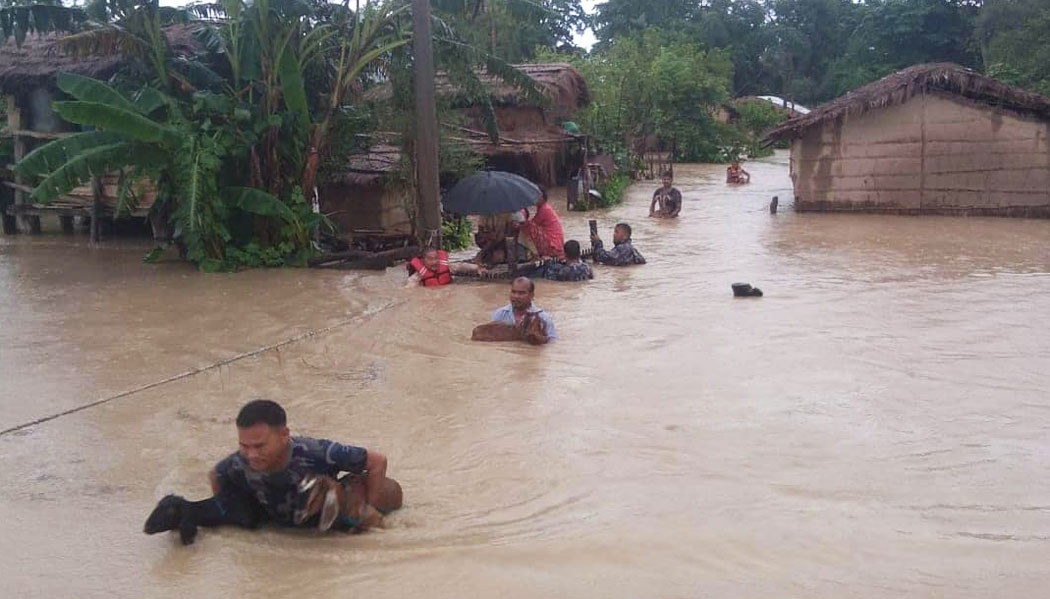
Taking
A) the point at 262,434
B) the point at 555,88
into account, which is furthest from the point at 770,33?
the point at 262,434

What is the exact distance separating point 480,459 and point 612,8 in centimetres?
4941

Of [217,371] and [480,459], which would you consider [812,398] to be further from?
[217,371]

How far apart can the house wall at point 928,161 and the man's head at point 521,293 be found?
11954 millimetres

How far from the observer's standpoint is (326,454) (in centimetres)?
458

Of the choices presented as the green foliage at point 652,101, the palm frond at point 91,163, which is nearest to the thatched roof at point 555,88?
the green foliage at point 652,101

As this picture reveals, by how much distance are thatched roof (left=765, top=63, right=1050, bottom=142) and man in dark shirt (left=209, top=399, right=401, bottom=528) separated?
1539 cm

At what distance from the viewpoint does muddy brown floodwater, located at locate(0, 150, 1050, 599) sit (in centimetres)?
430

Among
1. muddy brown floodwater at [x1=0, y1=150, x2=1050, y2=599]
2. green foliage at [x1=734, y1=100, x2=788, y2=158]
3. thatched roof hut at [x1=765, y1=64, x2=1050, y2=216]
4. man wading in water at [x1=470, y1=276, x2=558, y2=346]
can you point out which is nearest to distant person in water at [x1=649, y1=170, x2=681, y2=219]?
thatched roof hut at [x1=765, y1=64, x2=1050, y2=216]

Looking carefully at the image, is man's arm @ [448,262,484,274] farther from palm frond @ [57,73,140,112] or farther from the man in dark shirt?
the man in dark shirt

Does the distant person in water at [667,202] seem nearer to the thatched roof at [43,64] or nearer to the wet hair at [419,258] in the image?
the wet hair at [419,258]

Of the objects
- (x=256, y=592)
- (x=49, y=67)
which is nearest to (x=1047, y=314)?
(x=256, y=592)

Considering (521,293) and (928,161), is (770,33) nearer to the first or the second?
(928,161)

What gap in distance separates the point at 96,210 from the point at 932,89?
14.4m

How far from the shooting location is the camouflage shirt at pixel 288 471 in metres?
4.49
